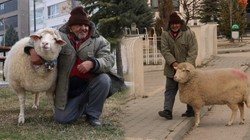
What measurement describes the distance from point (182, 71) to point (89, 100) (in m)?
1.67

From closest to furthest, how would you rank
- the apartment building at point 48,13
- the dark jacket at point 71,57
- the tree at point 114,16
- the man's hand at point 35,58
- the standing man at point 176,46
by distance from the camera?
the man's hand at point 35,58 < the dark jacket at point 71,57 < the standing man at point 176,46 < the tree at point 114,16 < the apartment building at point 48,13

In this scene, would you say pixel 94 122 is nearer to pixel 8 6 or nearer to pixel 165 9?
pixel 165 9

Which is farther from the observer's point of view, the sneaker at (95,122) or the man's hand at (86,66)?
the sneaker at (95,122)

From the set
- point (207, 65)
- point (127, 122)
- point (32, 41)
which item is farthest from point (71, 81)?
point (207, 65)

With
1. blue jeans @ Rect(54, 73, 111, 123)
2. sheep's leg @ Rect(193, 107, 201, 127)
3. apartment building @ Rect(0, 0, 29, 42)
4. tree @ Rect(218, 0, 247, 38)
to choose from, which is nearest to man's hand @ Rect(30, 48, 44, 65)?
blue jeans @ Rect(54, 73, 111, 123)

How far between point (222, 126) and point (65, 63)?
2773 mm

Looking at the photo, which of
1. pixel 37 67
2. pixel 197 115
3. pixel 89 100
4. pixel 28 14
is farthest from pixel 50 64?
pixel 28 14

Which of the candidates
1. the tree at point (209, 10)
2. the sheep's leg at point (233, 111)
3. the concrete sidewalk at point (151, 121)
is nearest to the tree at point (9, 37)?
the tree at point (209, 10)

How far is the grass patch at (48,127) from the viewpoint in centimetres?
606

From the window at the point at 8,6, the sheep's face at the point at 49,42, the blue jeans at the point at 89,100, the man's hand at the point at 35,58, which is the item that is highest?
the window at the point at 8,6

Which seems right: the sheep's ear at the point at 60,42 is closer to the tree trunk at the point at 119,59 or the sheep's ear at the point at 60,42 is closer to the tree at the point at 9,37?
the tree trunk at the point at 119,59

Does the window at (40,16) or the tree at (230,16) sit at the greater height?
the window at (40,16)

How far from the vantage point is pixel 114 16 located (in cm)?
1237

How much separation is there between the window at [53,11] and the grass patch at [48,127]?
50.6 m
